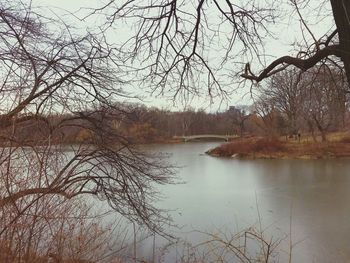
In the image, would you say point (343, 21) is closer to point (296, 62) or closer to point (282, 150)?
point (296, 62)

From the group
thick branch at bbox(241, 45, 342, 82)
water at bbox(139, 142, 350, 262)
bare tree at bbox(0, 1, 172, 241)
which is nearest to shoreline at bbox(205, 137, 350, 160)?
water at bbox(139, 142, 350, 262)

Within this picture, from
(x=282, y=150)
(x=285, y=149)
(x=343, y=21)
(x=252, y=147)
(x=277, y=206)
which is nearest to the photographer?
(x=343, y=21)

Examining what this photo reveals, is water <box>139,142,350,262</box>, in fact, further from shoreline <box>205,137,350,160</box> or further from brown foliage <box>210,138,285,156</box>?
brown foliage <box>210,138,285,156</box>

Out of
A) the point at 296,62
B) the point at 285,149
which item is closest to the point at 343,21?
the point at 296,62

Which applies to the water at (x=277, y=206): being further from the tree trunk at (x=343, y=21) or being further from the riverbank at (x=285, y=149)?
the riverbank at (x=285, y=149)

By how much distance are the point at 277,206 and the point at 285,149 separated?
1526 centimetres

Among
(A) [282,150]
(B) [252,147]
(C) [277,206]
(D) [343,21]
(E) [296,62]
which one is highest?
(D) [343,21]

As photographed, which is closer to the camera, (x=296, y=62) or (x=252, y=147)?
(x=296, y=62)

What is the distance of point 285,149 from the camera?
24.5 meters

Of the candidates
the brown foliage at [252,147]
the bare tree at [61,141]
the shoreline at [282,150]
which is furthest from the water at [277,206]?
the brown foliage at [252,147]

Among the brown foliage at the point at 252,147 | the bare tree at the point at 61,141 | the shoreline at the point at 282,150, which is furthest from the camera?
the brown foliage at the point at 252,147

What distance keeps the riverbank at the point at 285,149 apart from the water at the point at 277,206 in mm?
6591

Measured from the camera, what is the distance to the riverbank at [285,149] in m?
23.2

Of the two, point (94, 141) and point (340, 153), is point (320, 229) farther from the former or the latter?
point (340, 153)
